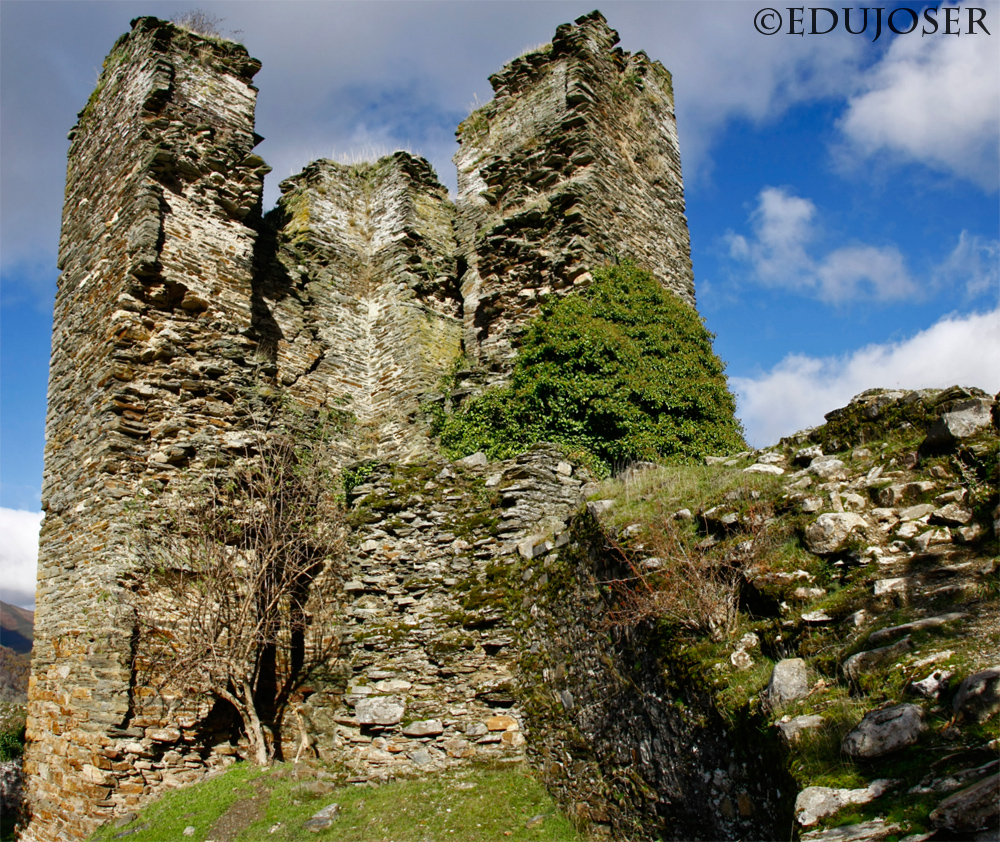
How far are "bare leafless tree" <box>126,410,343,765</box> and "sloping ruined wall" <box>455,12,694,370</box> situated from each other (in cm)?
427

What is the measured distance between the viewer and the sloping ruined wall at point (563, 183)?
1210 centimetres

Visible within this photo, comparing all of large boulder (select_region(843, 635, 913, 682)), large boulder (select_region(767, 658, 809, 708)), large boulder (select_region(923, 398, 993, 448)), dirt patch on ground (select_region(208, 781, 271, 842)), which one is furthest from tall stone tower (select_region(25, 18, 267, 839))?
large boulder (select_region(923, 398, 993, 448))

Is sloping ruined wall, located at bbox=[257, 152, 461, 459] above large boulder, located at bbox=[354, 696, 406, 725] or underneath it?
above

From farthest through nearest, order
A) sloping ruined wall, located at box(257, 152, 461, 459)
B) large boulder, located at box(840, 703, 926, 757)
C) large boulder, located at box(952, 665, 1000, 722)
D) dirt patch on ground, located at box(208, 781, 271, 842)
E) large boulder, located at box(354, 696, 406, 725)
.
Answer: sloping ruined wall, located at box(257, 152, 461, 459) → large boulder, located at box(354, 696, 406, 725) → dirt patch on ground, located at box(208, 781, 271, 842) → large boulder, located at box(840, 703, 926, 757) → large boulder, located at box(952, 665, 1000, 722)

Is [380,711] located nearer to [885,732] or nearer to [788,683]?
[788,683]

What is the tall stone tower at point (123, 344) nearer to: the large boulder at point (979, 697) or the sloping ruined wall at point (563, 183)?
the sloping ruined wall at point (563, 183)

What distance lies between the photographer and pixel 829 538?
462 centimetres

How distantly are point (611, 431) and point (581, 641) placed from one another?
13.1 feet

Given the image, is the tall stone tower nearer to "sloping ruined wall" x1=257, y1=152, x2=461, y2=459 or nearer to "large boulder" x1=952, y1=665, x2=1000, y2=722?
"sloping ruined wall" x1=257, y1=152, x2=461, y2=459

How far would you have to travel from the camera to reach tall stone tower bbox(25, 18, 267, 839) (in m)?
7.67

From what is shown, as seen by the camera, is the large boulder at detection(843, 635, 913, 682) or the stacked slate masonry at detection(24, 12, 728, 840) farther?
the stacked slate masonry at detection(24, 12, 728, 840)

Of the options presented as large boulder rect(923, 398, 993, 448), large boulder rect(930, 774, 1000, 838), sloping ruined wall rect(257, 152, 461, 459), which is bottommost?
large boulder rect(930, 774, 1000, 838)

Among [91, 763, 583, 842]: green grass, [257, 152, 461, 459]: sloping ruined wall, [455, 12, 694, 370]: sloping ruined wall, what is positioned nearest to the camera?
[91, 763, 583, 842]: green grass

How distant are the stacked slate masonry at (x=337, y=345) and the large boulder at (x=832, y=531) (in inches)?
108
